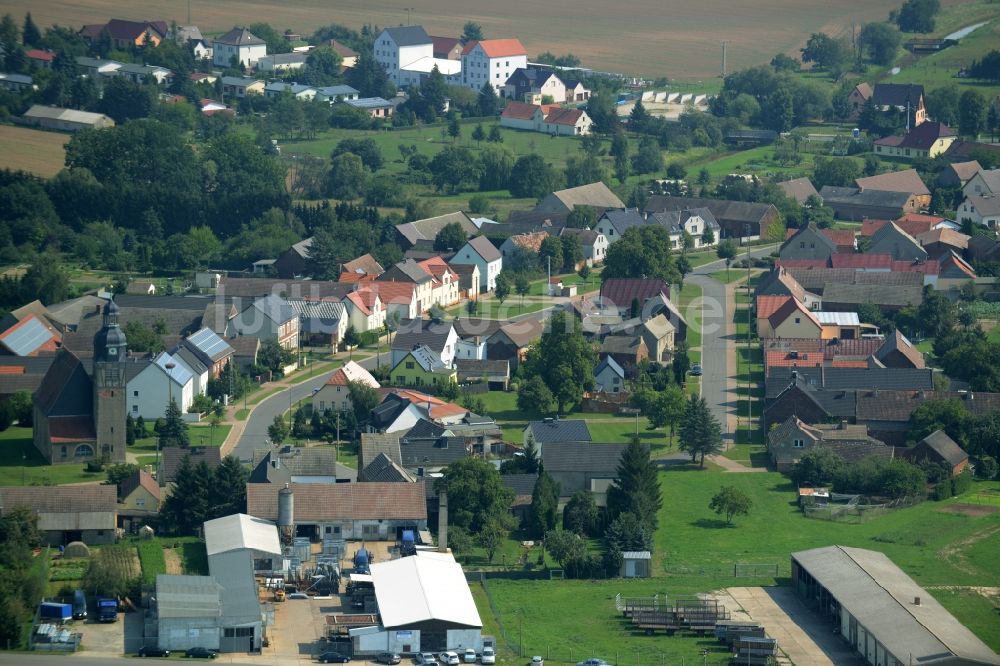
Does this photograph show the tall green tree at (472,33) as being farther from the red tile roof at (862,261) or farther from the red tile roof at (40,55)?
the red tile roof at (862,261)

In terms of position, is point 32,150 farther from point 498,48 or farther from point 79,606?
point 79,606

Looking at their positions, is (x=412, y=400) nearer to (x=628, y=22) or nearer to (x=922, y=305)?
(x=922, y=305)

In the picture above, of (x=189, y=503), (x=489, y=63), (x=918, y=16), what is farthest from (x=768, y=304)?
(x=918, y=16)

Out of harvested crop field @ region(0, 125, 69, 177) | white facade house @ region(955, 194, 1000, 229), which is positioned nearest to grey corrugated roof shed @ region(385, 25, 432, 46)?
harvested crop field @ region(0, 125, 69, 177)

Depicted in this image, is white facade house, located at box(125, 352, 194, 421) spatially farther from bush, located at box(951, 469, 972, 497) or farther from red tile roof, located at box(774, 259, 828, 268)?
red tile roof, located at box(774, 259, 828, 268)

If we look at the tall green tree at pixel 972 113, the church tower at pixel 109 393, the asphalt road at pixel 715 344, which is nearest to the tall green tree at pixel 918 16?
the tall green tree at pixel 972 113

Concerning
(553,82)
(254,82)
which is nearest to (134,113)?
(254,82)

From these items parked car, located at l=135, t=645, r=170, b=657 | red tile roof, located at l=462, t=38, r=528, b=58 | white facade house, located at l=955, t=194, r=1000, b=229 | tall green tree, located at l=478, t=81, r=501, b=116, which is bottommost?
parked car, located at l=135, t=645, r=170, b=657
